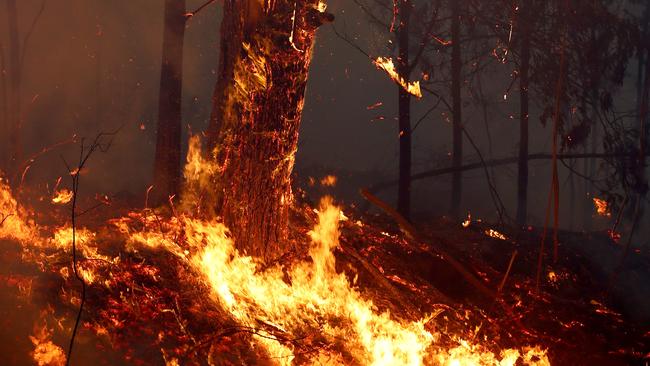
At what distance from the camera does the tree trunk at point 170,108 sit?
938cm

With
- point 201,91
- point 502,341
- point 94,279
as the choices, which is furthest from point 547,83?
point 201,91

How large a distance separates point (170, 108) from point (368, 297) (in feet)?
17.9

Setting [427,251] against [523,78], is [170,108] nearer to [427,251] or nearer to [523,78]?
[427,251]

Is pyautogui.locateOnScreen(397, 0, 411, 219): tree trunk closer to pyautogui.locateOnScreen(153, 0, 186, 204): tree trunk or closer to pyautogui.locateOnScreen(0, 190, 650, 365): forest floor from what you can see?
pyautogui.locateOnScreen(0, 190, 650, 365): forest floor

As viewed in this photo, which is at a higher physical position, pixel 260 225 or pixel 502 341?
pixel 260 225

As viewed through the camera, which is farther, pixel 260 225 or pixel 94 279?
pixel 260 225

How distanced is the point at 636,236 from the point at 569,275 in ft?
70.6

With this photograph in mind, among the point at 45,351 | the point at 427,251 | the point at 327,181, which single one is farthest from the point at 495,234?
the point at 327,181

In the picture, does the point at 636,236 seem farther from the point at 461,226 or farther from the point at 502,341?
the point at 502,341

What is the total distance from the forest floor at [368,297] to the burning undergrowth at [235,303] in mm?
18

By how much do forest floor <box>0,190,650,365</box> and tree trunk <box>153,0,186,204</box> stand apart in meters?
2.07

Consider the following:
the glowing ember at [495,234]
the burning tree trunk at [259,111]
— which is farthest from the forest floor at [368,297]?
the burning tree trunk at [259,111]

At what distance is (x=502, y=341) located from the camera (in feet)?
18.9

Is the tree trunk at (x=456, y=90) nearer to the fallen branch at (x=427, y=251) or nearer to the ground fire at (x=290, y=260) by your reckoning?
the ground fire at (x=290, y=260)
